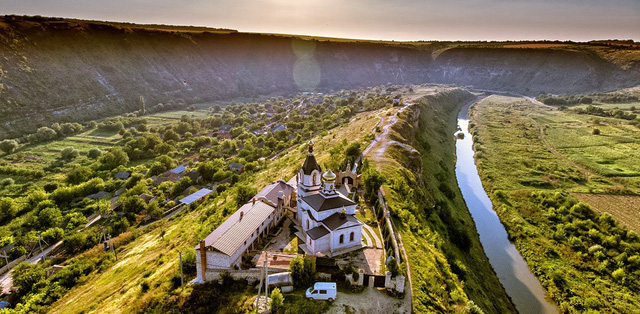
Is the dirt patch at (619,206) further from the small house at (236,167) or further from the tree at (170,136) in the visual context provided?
the tree at (170,136)

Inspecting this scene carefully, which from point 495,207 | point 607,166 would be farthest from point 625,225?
point 607,166

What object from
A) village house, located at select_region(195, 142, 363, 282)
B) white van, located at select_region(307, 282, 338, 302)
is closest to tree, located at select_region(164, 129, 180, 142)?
village house, located at select_region(195, 142, 363, 282)

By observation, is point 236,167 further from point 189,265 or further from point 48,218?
point 189,265

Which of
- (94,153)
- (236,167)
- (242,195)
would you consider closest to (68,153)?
(94,153)

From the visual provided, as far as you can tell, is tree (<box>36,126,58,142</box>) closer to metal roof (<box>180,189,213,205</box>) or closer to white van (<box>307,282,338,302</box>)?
metal roof (<box>180,189,213,205</box>)

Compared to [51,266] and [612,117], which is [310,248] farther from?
[612,117]

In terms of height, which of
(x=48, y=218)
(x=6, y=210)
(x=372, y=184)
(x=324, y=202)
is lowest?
(x=48, y=218)

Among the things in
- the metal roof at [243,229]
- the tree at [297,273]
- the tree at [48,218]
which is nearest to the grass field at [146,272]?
the tree at [297,273]
